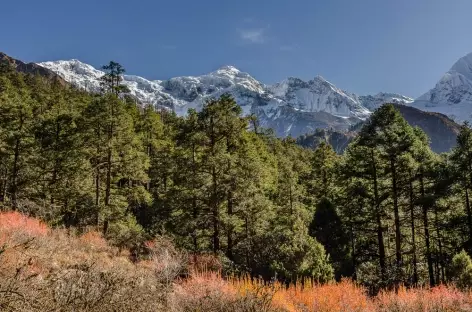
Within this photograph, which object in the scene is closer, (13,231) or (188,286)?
(188,286)

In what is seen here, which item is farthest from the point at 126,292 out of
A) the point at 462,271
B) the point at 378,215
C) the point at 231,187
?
the point at 378,215

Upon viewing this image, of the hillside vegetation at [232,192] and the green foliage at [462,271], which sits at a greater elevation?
the hillside vegetation at [232,192]

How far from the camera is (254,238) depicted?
818 inches

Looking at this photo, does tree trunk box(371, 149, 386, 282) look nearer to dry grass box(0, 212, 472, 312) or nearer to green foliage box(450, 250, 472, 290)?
green foliage box(450, 250, 472, 290)

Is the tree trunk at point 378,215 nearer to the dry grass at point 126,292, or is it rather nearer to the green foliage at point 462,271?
the green foliage at point 462,271

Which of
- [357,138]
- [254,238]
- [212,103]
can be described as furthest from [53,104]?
[357,138]

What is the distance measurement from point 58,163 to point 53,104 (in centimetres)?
2028

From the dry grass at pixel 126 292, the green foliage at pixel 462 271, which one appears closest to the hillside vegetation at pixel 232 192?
the green foliage at pixel 462 271

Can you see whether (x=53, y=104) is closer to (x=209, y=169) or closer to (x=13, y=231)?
(x=209, y=169)

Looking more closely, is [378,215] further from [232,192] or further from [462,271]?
[232,192]

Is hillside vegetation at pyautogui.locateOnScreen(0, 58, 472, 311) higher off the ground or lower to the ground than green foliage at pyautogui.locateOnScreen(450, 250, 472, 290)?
higher

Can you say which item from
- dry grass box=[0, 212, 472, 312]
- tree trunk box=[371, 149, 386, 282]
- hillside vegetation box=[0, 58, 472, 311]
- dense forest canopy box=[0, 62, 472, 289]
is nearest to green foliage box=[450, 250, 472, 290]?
hillside vegetation box=[0, 58, 472, 311]

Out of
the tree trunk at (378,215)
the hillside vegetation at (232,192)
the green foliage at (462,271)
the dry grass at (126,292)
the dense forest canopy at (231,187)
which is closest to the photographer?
the dry grass at (126,292)

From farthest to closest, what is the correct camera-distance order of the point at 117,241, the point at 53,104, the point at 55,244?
the point at 53,104
the point at 117,241
the point at 55,244
